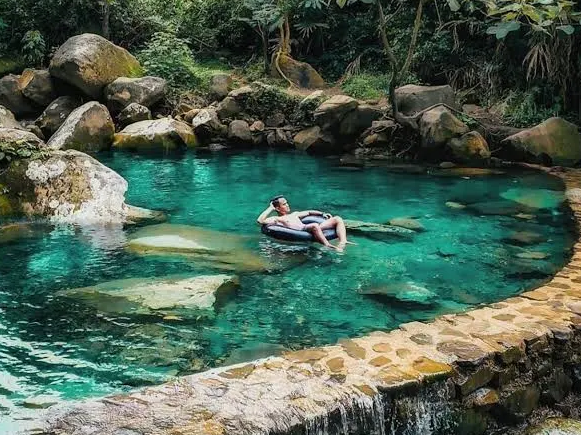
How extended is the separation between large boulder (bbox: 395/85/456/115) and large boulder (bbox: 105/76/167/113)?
621 cm

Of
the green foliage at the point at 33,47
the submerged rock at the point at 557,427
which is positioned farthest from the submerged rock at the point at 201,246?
the green foliage at the point at 33,47

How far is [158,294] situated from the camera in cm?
588

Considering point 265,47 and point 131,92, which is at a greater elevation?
point 265,47

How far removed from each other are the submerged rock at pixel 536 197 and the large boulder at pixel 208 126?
759cm

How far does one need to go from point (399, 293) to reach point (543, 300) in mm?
1507

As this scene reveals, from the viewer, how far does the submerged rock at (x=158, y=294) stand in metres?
5.62

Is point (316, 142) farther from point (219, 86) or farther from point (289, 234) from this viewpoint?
point (289, 234)

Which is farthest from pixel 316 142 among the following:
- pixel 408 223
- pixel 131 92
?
pixel 408 223

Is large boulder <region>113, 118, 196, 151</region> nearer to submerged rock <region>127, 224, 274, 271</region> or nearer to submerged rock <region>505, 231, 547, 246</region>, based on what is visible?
submerged rock <region>127, 224, 274, 271</region>

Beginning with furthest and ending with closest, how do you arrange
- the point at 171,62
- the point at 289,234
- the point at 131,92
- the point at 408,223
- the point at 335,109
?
the point at 171,62, the point at 131,92, the point at 335,109, the point at 408,223, the point at 289,234

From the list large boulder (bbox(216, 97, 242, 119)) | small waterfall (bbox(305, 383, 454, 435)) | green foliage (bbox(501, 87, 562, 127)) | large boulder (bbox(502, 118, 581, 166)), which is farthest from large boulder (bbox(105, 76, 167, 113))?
small waterfall (bbox(305, 383, 454, 435))

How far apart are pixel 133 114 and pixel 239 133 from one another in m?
2.65

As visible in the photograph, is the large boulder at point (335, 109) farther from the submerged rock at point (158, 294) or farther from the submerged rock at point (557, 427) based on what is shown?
the submerged rock at point (557, 427)

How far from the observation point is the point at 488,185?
11148 millimetres
